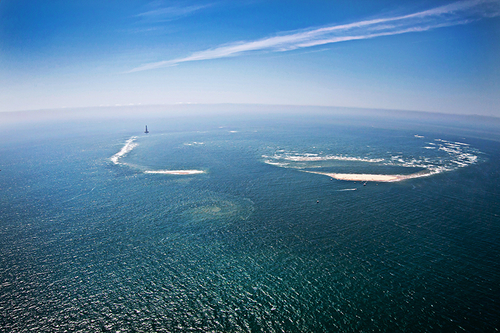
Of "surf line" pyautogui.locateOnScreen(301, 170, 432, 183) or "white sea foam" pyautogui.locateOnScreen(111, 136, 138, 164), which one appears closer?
"surf line" pyautogui.locateOnScreen(301, 170, 432, 183)

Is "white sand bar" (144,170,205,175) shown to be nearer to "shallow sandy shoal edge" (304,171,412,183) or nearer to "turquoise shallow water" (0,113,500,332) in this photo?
"turquoise shallow water" (0,113,500,332)

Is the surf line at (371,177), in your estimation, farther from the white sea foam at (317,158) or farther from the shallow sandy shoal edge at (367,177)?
the white sea foam at (317,158)

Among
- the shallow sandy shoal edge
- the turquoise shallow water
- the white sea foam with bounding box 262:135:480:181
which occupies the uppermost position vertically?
the white sea foam with bounding box 262:135:480:181

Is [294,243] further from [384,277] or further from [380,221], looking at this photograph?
[380,221]

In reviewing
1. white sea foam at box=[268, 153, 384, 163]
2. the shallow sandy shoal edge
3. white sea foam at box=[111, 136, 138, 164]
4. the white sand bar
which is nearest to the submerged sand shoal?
the shallow sandy shoal edge

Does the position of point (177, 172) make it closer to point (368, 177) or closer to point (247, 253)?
point (247, 253)

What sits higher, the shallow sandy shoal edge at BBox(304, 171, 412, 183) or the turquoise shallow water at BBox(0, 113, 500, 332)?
the shallow sandy shoal edge at BBox(304, 171, 412, 183)

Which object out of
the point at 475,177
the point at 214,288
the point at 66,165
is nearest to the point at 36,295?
the point at 214,288

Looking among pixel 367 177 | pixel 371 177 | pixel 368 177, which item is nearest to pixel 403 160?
pixel 371 177
